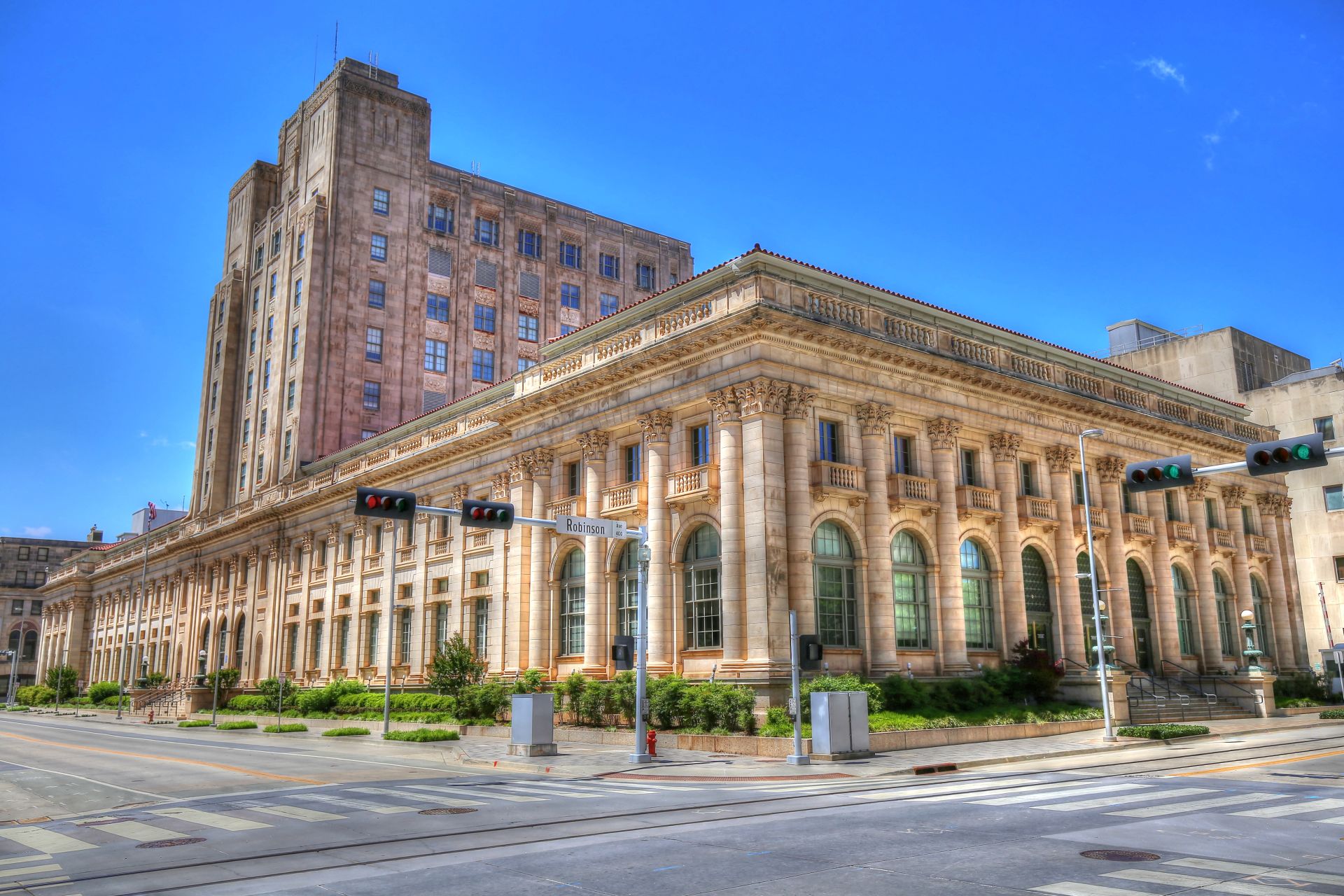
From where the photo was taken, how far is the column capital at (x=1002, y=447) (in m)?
41.0

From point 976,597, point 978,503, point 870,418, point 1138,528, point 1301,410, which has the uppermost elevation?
point 1301,410

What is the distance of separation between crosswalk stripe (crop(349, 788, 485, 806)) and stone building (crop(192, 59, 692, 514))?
51.9m

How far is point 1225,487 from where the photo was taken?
5284 centimetres

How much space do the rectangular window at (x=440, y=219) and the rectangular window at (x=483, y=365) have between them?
930cm

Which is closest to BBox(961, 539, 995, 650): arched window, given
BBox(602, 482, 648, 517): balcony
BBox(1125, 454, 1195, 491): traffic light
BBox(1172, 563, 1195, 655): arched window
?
BBox(602, 482, 648, 517): balcony

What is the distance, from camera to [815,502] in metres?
34.5

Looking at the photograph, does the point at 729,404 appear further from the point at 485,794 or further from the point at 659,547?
the point at 485,794

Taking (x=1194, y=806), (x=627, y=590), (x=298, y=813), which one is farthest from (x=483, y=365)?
(x=1194, y=806)

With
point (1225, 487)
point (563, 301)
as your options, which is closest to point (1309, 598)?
point (1225, 487)

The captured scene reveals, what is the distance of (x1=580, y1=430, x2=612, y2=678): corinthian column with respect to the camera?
3912 cm

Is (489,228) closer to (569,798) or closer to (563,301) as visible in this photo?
(563,301)

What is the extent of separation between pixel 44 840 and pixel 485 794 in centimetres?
774

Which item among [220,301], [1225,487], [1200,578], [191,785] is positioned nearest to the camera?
[191,785]

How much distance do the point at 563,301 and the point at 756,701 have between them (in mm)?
53769
